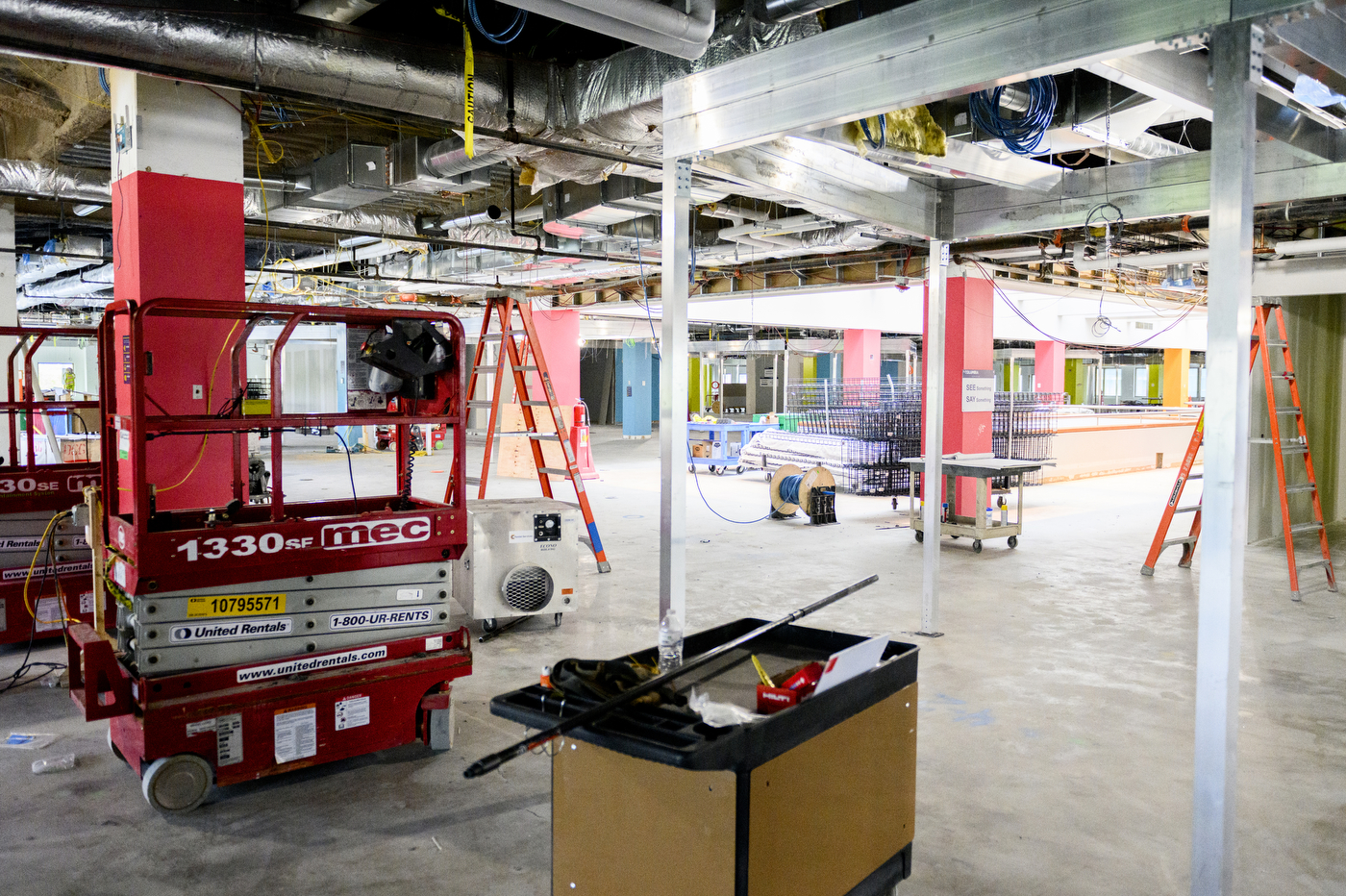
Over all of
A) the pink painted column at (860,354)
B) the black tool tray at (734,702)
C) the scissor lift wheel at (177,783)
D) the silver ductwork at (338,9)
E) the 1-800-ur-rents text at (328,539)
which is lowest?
the scissor lift wheel at (177,783)

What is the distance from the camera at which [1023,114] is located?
4379mm

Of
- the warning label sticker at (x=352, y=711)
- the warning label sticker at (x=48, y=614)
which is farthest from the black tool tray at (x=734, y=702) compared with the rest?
the warning label sticker at (x=48, y=614)

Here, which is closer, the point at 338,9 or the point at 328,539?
the point at 328,539

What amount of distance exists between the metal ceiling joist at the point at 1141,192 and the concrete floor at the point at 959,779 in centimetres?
246

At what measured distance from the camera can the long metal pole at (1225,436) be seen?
7.68ft

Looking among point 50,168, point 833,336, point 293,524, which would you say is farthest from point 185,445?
point 833,336

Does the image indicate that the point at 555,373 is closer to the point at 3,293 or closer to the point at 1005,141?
the point at 3,293

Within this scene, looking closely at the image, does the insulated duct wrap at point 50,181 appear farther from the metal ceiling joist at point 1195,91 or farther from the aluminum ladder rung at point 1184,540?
the aluminum ladder rung at point 1184,540

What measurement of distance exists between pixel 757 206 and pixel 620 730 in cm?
714

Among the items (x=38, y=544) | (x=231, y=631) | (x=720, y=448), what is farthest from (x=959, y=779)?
(x=720, y=448)

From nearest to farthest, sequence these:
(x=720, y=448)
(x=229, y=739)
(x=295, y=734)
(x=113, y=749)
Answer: (x=229, y=739) < (x=295, y=734) < (x=113, y=749) < (x=720, y=448)

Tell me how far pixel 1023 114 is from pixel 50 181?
665 cm

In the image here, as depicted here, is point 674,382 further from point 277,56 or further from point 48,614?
point 48,614

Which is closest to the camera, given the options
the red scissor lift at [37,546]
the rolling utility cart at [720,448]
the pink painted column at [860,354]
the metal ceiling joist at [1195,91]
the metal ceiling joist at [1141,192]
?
the metal ceiling joist at [1195,91]
